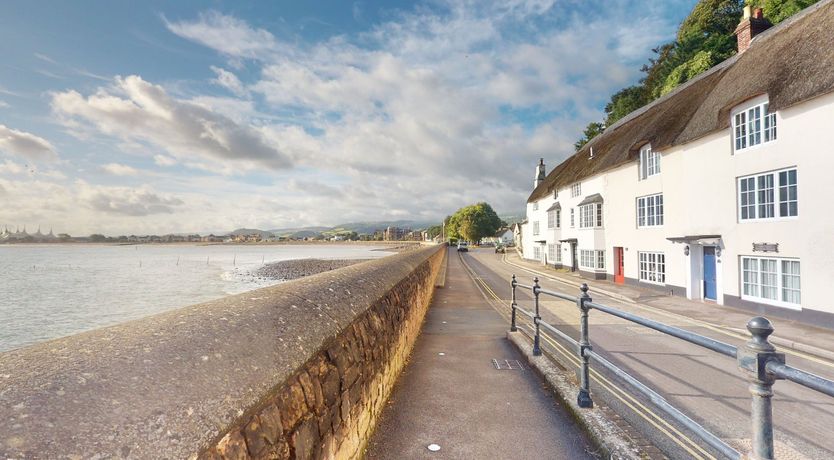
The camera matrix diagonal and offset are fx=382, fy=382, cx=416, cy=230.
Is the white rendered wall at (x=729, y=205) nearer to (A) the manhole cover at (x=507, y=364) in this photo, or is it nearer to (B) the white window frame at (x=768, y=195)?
(B) the white window frame at (x=768, y=195)

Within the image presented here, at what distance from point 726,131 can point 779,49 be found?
10.4ft

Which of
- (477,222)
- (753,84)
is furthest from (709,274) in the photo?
(477,222)

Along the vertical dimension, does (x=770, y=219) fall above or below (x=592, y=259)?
above

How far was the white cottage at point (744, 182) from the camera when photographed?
37.0 feet

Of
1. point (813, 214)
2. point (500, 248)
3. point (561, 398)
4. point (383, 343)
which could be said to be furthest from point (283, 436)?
point (500, 248)

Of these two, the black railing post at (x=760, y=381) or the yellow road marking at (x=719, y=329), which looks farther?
the yellow road marking at (x=719, y=329)

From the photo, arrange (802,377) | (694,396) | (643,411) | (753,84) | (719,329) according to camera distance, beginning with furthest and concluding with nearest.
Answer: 1. (753,84)
2. (719,329)
3. (694,396)
4. (643,411)
5. (802,377)

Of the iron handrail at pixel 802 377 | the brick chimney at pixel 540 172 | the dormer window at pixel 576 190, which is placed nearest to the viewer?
the iron handrail at pixel 802 377

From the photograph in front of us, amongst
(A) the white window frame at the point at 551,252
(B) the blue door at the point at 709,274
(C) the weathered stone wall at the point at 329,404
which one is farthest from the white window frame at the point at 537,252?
(C) the weathered stone wall at the point at 329,404

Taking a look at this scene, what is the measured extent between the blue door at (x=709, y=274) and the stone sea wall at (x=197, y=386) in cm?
1767

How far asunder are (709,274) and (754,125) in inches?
235

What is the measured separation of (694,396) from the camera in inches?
221

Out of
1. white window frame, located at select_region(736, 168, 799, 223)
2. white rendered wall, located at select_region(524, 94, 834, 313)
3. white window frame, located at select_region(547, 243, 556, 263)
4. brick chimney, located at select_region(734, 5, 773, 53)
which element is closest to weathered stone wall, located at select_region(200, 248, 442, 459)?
white rendered wall, located at select_region(524, 94, 834, 313)

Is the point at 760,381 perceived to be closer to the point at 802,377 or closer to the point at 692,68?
the point at 802,377
